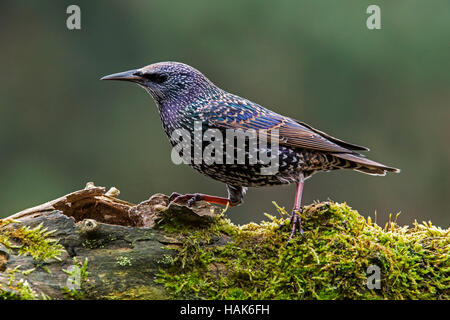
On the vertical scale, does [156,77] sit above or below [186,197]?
above

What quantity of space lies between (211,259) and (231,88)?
6.93m

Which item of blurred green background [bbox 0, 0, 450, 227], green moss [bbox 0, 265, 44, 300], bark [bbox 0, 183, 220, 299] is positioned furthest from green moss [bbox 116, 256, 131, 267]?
blurred green background [bbox 0, 0, 450, 227]

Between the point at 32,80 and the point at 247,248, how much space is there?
8.00 metres

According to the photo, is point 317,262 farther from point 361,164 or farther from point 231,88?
point 231,88

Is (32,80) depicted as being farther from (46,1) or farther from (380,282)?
(380,282)

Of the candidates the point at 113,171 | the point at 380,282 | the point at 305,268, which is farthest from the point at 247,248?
the point at 113,171

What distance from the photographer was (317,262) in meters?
3.10

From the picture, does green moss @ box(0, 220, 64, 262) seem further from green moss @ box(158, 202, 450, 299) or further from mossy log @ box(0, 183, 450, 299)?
green moss @ box(158, 202, 450, 299)

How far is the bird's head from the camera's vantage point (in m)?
4.43

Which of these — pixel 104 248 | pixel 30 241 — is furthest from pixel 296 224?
pixel 30 241

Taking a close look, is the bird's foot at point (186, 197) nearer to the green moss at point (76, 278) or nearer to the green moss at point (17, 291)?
the green moss at point (76, 278)

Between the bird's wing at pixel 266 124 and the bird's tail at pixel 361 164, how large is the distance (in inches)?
2.1

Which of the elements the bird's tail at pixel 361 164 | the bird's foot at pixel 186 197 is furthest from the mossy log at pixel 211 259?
the bird's tail at pixel 361 164
